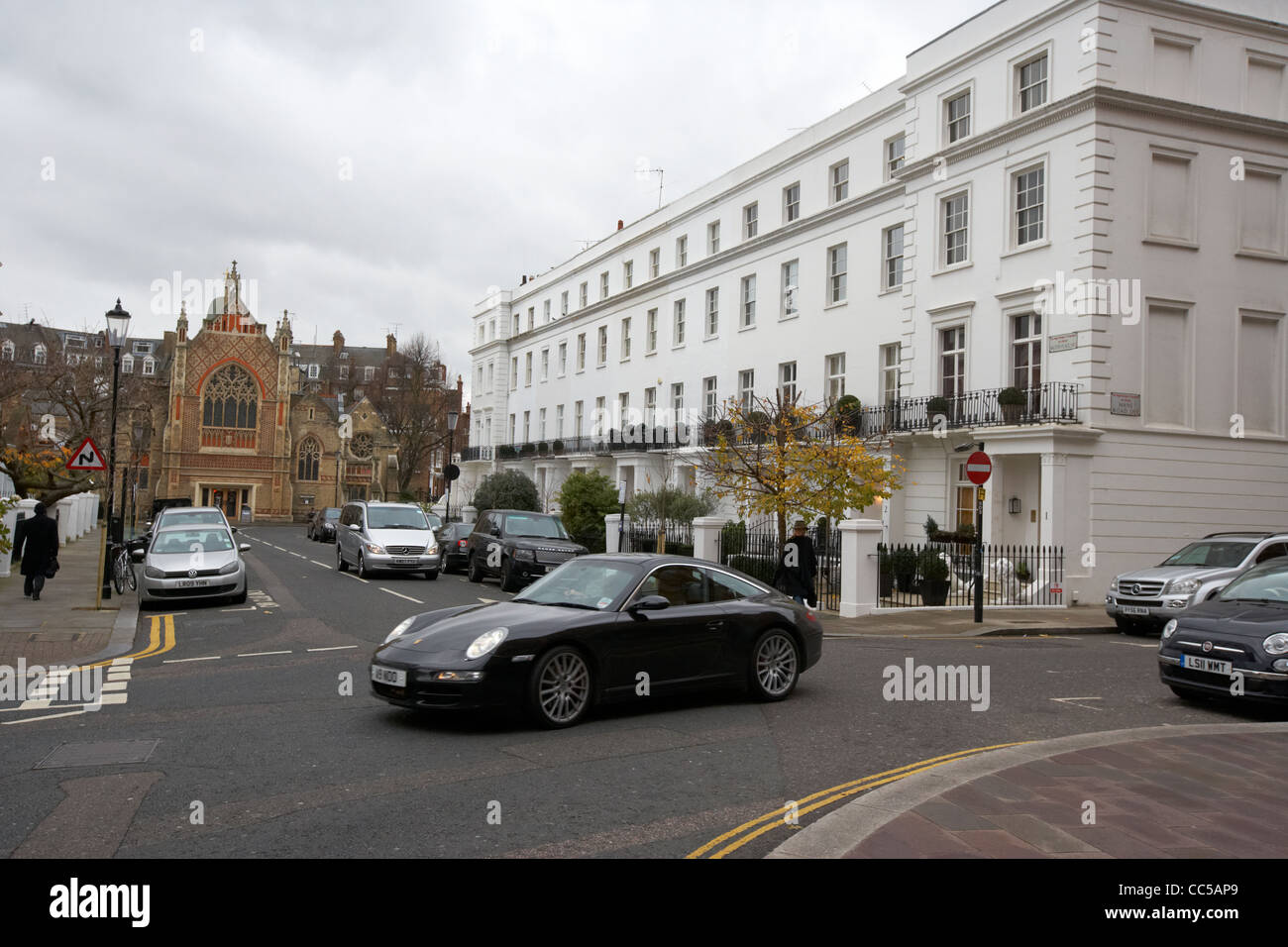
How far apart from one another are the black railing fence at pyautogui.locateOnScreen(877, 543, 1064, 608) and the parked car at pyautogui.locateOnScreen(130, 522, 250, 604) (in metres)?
12.4

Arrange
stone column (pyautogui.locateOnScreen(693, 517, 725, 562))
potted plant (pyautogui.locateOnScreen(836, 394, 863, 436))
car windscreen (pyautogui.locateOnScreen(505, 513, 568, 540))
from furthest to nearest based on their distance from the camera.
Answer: potted plant (pyautogui.locateOnScreen(836, 394, 863, 436)) → car windscreen (pyautogui.locateOnScreen(505, 513, 568, 540)) → stone column (pyautogui.locateOnScreen(693, 517, 725, 562))

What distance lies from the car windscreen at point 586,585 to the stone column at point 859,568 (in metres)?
10.6

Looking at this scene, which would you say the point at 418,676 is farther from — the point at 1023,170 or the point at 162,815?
the point at 1023,170

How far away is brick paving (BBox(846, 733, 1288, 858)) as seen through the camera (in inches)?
201

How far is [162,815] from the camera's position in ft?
18.6

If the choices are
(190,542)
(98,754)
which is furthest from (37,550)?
(98,754)

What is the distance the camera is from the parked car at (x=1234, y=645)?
30.3 feet

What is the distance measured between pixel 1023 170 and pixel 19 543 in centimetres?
2531

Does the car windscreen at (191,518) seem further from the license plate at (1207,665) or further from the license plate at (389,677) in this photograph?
the license plate at (1207,665)

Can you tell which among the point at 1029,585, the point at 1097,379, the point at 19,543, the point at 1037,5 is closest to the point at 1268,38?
the point at 1037,5

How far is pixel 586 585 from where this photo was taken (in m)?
9.10

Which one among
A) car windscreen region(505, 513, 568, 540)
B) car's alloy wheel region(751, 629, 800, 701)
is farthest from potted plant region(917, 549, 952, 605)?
car's alloy wheel region(751, 629, 800, 701)

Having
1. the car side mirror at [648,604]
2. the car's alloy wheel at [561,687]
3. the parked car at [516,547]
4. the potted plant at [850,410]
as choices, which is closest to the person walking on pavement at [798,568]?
the parked car at [516,547]

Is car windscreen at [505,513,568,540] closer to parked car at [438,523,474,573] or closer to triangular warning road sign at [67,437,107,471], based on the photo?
parked car at [438,523,474,573]
